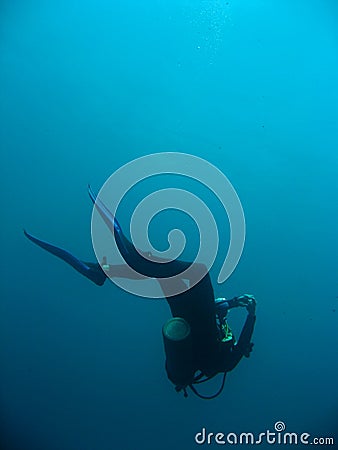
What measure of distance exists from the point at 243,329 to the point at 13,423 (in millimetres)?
942

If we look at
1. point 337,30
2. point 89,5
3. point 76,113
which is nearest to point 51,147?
point 76,113

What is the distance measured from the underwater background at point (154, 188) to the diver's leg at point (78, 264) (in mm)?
24

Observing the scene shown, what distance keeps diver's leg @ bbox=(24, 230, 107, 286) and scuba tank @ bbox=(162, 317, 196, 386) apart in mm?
301

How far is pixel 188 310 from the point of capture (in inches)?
67.2

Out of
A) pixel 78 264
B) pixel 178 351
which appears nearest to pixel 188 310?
pixel 178 351

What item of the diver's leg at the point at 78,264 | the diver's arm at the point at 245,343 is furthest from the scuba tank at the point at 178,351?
the diver's leg at the point at 78,264

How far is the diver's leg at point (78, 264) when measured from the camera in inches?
67.4

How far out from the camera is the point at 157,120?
66.2 inches

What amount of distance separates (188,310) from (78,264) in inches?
17.3

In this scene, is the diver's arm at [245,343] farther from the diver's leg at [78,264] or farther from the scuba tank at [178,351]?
the diver's leg at [78,264]

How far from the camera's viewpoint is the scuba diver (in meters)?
1.70

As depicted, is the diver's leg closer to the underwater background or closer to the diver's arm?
the underwater background

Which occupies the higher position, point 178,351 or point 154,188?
point 154,188

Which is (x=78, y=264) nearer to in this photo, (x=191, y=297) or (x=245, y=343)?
(x=191, y=297)
